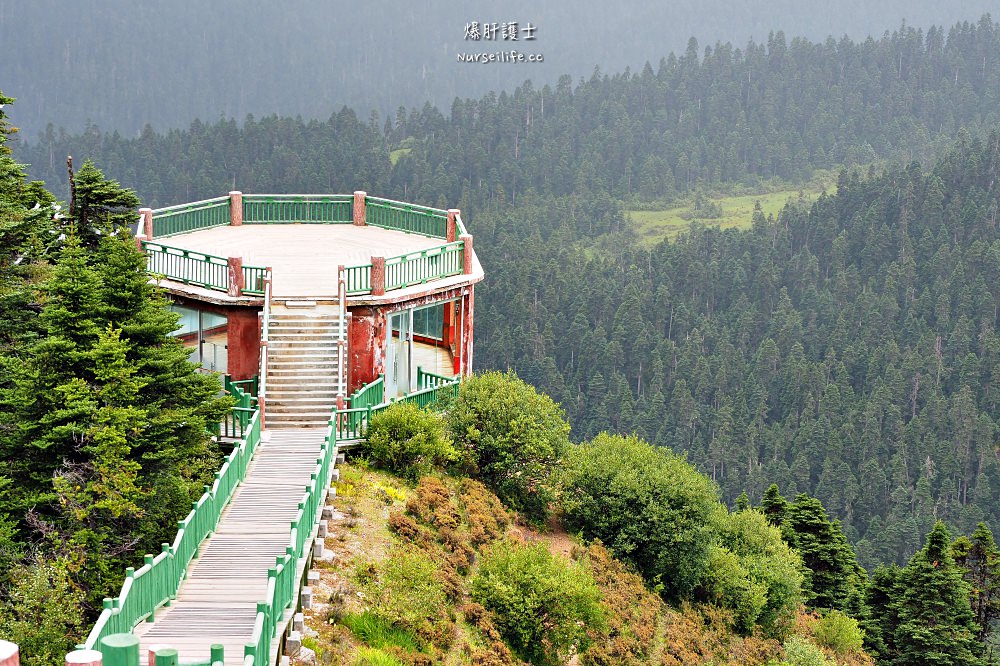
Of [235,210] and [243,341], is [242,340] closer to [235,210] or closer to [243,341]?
[243,341]

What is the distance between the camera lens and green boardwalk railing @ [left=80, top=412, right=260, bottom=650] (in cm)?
1579

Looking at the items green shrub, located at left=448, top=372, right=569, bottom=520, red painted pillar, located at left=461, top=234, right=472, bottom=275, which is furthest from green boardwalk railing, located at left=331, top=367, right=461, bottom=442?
red painted pillar, located at left=461, top=234, right=472, bottom=275

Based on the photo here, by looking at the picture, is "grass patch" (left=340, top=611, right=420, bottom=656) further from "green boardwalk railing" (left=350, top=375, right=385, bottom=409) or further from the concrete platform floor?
the concrete platform floor

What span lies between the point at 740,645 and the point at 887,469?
99.9m

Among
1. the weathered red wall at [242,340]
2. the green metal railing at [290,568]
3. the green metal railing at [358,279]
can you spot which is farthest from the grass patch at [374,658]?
the green metal railing at [358,279]

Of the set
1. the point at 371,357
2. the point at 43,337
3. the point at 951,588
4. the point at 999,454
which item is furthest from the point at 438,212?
the point at 999,454

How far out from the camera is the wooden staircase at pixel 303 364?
26859mm

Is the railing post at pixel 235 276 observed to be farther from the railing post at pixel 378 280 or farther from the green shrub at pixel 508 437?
the green shrub at pixel 508 437

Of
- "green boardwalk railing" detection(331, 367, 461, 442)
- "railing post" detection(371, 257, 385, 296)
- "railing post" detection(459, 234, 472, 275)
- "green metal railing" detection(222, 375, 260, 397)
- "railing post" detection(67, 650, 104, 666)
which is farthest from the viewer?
"railing post" detection(459, 234, 472, 275)

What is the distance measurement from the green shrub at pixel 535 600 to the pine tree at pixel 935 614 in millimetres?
31549

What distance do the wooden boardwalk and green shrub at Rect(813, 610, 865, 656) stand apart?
20.6 m

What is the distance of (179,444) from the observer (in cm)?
2241

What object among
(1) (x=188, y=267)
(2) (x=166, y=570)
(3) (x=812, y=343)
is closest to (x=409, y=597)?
(2) (x=166, y=570)

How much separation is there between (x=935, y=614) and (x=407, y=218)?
29.2 meters
